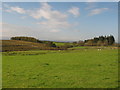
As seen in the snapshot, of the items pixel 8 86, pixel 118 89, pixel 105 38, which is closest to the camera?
pixel 118 89

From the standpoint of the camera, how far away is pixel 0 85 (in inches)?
429

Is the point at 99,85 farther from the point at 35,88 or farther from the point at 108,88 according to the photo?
the point at 35,88

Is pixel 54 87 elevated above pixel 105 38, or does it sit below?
below

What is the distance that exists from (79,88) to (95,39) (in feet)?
451

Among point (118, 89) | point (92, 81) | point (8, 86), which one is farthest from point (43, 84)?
point (118, 89)

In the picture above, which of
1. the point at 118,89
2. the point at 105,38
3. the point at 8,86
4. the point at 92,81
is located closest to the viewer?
the point at 118,89

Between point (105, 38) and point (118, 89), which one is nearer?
point (118, 89)

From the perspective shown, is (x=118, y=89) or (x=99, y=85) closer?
(x=118, y=89)

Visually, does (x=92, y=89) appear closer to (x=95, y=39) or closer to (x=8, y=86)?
(x=8, y=86)

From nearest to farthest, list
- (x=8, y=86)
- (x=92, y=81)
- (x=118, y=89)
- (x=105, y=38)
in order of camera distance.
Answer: (x=118, y=89), (x=8, y=86), (x=92, y=81), (x=105, y=38)

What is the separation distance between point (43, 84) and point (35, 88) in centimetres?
103

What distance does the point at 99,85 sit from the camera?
35.1 feet

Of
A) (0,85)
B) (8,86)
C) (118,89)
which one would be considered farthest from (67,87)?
(0,85)

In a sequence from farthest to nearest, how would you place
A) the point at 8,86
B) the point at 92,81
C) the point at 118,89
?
1. the point at 92,81
2. the point at 8,86
3. the point at 118,89
